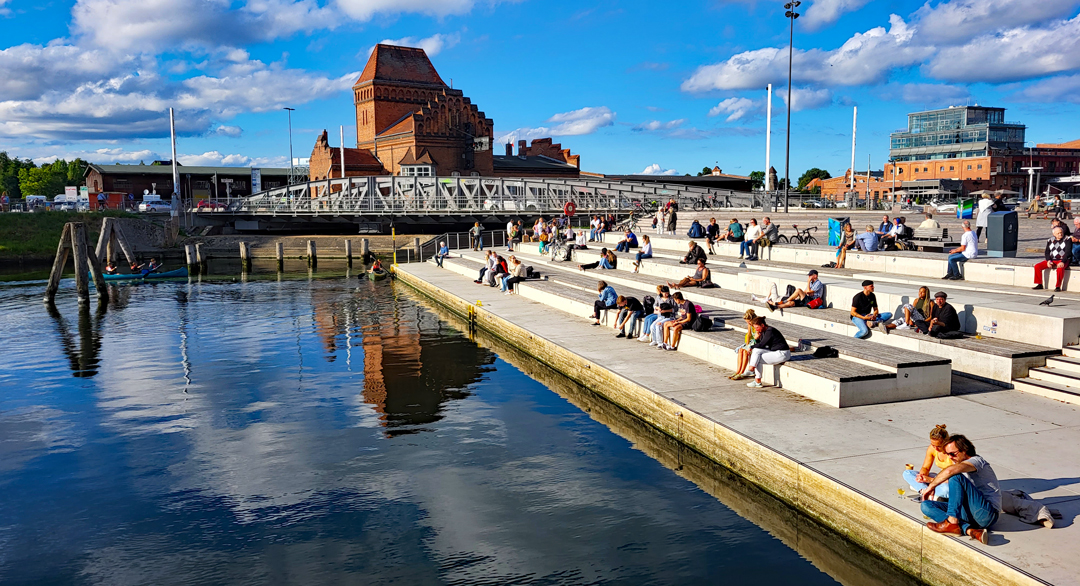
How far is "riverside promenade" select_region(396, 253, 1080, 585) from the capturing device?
256 inches

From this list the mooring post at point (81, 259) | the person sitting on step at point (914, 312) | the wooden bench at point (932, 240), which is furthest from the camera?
the mooring post at point (81, 259)

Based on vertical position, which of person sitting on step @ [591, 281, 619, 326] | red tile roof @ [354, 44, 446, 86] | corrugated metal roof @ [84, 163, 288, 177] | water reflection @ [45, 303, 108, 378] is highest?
red tile roof @ [354, 44, 446, 86]

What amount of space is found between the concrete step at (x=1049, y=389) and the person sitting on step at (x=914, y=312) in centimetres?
203

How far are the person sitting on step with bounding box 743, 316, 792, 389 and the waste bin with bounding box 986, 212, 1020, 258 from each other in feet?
29.8

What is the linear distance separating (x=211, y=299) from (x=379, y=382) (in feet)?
63.4

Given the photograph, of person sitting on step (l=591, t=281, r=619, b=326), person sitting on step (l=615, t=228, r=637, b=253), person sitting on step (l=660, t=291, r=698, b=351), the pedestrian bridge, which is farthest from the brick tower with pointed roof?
person sitting on step (l=660, t=291, r=698, b=351)

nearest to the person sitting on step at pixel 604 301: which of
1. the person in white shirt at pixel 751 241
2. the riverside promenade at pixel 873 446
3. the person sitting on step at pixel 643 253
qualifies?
the riverside promenade at pixel 873 446

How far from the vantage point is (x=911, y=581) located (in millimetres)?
7031

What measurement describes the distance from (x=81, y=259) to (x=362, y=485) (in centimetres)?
2849

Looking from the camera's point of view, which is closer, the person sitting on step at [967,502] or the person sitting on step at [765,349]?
the person sitting on step at [967,502]

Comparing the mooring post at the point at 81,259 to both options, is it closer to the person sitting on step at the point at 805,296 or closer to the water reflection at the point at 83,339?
the water reflection at the point at 83,339

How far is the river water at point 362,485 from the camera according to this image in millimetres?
7934

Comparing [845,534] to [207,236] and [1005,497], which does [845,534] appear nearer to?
[1005,497]

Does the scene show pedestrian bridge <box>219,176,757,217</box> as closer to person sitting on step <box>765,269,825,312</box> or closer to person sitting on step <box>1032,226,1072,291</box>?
person sitting on step <box>765,269,825,312</box>
